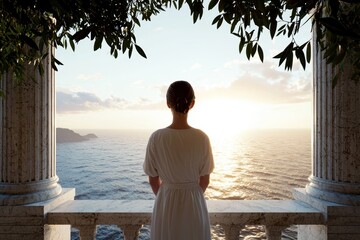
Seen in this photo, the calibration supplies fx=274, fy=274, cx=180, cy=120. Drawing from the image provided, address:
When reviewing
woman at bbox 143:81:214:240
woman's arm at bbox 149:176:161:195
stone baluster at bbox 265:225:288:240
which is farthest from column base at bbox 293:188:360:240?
woman's arm at bbox 149:176:161:195

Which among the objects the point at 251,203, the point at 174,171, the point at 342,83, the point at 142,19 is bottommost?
the point at 251,203

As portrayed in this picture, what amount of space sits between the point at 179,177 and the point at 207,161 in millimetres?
331

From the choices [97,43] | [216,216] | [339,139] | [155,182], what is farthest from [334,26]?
[339,139]

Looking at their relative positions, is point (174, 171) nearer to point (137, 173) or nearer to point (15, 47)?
point (15, 47)

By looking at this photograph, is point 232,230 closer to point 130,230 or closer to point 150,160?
point 130,230

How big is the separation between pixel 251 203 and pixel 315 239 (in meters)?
1.03

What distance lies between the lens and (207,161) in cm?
281

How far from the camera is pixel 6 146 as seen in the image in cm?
Answer: 396

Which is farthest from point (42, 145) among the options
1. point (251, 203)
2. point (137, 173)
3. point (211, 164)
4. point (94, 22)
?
point (137, 173)

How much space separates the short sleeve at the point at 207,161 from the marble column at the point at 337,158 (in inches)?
81.7

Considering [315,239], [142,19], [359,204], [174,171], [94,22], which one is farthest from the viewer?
[315,239]

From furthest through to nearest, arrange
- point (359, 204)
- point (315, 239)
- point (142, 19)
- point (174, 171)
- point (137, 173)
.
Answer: point (137, 173) → point (315, 239) → point (359, 204) → point (142, 19) → point (174, 171)

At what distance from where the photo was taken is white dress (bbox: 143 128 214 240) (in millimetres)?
2699

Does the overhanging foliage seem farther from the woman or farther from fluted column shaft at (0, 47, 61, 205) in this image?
fluted column shaft at (0, 47, 61, 205)
